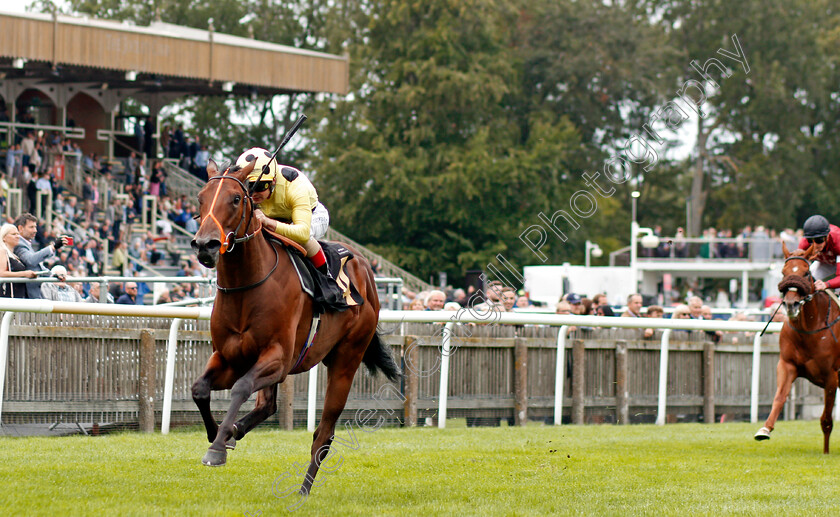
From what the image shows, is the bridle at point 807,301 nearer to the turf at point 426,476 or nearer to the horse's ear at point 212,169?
the turf at point 426,476

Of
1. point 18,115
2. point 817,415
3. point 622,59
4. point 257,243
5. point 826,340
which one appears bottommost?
point 817,415

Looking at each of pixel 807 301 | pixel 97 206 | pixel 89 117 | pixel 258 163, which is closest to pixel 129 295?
pixel 258 163

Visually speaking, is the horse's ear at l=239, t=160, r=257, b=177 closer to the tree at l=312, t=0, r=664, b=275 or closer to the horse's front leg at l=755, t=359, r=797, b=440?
the horse's front leg at l=755, t=359, r=797, b=440

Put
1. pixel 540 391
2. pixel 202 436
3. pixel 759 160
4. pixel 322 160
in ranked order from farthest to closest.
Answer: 1. pixel 759 160
2. pixel 322 160
3. pixel 540 391
4. pixel 202 436

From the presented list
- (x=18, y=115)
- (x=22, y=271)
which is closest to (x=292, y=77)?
(x=18, y=115)

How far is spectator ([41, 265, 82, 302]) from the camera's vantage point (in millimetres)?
10031

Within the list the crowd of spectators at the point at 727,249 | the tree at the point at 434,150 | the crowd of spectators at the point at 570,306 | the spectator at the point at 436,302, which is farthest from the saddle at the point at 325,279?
the crowd of spectators at the point at 727,249

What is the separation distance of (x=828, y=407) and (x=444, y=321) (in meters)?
3.57

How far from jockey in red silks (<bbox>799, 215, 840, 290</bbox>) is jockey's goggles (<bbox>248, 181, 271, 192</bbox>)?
4891 mm

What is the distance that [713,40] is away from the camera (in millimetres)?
45281

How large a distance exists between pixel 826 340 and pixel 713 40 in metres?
37.8

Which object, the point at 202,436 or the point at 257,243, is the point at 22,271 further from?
the point at 257,243

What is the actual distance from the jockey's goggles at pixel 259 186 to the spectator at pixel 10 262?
4.34m

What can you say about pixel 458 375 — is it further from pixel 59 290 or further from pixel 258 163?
pixel 258 163
